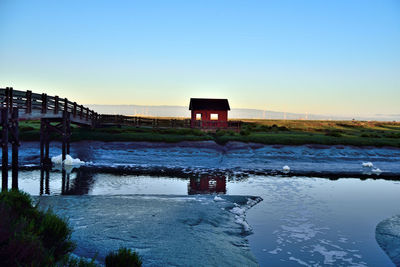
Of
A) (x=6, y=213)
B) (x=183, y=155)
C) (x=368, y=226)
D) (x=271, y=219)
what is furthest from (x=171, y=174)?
(x=6, y=213)

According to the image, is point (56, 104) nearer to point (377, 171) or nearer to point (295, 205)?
point (295, 205)

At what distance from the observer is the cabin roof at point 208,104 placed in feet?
187

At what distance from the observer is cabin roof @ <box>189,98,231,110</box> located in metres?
56.9

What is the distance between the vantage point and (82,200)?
49.6 feet

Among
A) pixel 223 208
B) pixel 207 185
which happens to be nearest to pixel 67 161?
pixel 207 185

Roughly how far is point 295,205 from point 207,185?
6322mm

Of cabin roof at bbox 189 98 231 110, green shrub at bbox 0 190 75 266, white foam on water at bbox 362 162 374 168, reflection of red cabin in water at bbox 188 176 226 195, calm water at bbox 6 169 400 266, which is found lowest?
reflection of red cabin in water at bbox 188 176 226 195

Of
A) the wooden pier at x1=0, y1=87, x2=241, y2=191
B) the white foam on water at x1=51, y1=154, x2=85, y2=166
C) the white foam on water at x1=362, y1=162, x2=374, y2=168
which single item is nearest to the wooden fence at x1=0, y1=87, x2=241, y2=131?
the wooden pier at x1=0, y1=87, x2=241, y2=191

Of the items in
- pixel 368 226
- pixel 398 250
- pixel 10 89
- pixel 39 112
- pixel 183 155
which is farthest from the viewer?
pixel 183 155

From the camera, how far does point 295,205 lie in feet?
53.3

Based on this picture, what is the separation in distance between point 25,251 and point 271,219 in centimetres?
964

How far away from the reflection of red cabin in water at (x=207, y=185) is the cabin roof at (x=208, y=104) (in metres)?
32.8

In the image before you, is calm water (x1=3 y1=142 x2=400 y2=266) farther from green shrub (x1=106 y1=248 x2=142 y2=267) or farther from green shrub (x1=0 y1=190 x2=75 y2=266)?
green shrub (x1=106 y1=248 x2=142 y2=267)

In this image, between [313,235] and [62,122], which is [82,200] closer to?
[313,235]
